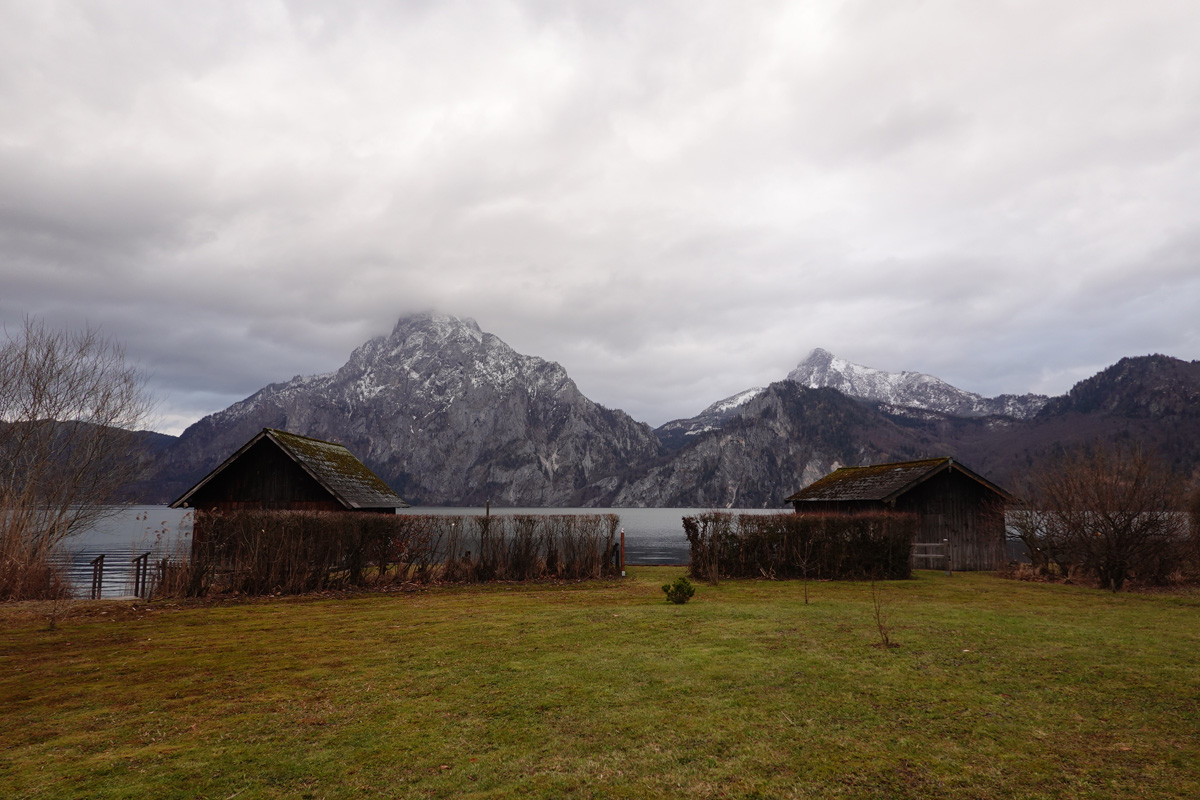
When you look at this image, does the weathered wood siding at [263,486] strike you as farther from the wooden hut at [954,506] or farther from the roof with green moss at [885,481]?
the wooden hut at [954,506]

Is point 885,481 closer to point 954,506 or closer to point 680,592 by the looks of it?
point 954,506

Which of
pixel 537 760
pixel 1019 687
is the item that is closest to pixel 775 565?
pixel 1019 687

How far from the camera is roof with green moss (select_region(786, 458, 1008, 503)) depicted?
108 ft

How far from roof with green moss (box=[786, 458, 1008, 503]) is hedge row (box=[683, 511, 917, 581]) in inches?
223

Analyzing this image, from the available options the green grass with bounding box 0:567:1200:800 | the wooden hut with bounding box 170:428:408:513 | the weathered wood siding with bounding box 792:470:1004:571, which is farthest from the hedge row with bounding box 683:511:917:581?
the wooden hut with bounding box 170:428:408:513

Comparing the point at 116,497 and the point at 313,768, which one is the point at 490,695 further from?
the point at 116,497

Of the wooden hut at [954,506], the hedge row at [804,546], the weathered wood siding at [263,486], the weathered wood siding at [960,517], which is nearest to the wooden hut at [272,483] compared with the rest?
the weathered wood siding at [263,486]

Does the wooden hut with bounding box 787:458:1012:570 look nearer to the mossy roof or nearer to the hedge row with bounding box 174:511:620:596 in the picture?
the hedge row with bounding box 174:511:620:596

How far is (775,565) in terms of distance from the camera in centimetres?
2731

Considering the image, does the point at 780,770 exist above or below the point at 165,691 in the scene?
above

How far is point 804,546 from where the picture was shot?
27016 mm

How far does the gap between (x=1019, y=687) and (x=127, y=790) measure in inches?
470

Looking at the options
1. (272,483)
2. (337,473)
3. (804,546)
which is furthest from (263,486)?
(804,546)

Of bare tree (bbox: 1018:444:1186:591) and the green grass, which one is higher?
bare tree (bbox: 1018:444:1186:591)
